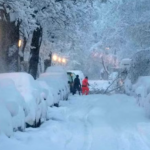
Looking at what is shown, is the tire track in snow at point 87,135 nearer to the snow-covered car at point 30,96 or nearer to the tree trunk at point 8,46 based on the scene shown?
the snow-covered car at point 30,96

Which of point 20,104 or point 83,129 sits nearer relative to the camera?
point 20,104

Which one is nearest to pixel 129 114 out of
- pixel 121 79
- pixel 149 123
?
pixel 149 123

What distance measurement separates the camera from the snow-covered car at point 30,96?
9.30m

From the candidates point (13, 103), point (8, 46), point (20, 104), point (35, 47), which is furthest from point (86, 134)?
point (35, 47)

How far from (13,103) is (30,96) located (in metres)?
1.71

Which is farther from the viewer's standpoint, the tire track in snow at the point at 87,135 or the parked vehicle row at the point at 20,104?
the tire track in snow at the point at 87,135

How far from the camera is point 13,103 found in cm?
796

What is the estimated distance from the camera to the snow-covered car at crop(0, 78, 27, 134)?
7855 millimetres

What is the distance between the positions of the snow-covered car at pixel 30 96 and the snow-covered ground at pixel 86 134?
341 millimetres

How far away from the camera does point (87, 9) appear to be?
2206cm

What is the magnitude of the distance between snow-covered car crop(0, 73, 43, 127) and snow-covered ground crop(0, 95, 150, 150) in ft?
1.12

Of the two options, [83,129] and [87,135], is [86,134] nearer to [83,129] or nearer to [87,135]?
[87,135]

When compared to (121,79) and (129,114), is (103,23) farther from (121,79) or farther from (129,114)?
(129,114)

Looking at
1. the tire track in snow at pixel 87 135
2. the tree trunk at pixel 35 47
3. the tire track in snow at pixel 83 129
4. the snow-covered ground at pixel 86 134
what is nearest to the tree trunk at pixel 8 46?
the snow-covered ground at pixel 86 134
